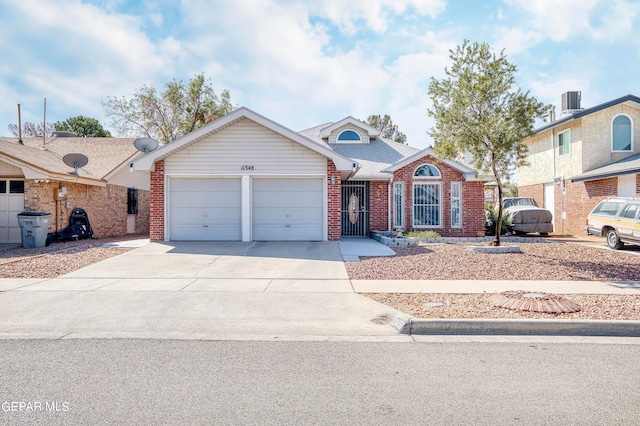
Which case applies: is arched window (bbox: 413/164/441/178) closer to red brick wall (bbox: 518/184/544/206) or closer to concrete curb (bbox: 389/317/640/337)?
red brick wall (bbox: 518/184/544/206)

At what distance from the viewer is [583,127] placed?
19312 millimetres

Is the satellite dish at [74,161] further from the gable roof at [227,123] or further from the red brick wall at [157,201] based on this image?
the red brick wall at [157,201]

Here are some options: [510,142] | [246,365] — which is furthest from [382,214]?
[246,365]

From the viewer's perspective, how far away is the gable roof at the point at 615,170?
1622 cm

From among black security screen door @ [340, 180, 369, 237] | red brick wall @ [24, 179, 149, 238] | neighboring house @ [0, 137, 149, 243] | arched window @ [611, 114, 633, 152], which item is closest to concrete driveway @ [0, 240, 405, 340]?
red brick wall @ [24, 179, 149, 238]

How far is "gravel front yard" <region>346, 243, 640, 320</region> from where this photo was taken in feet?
20.7

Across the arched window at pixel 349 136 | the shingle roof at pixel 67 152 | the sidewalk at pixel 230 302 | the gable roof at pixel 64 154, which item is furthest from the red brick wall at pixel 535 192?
the shingle roof at pixel 67 152

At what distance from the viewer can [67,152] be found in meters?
20.3

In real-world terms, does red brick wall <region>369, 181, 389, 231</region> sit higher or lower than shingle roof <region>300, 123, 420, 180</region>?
lower

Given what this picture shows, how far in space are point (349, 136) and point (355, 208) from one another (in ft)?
17.2

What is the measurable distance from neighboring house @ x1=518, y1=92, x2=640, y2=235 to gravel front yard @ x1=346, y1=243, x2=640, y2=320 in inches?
204

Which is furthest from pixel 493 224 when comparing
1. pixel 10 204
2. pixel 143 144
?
pixel 10 204

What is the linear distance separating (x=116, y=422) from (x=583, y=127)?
870 inches

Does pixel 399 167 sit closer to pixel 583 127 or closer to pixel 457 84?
pixel 457 84
